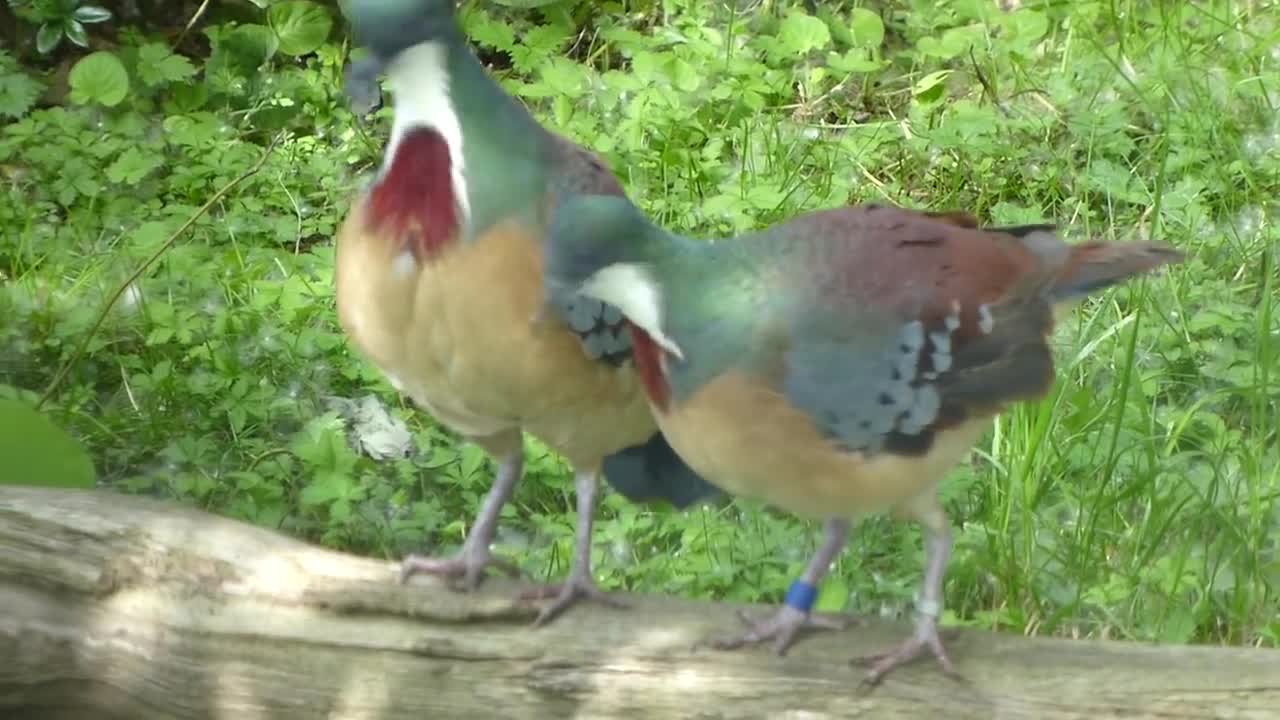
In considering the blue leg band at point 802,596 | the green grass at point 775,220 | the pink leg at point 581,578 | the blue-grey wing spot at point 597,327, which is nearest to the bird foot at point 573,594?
the pink leg at point 581,578

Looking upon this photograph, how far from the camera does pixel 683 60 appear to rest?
16.2 ft

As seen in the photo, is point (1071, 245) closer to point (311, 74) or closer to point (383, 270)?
point (383, 270)

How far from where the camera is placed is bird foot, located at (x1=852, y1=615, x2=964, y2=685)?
2174mm

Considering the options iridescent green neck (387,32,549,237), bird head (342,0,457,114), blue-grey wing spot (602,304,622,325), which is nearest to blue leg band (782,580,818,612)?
blue-grey wing spot (602,304,622,325)

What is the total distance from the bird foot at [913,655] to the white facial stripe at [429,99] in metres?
0.77

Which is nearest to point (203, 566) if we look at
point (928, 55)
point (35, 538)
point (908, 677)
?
point (35, 538)

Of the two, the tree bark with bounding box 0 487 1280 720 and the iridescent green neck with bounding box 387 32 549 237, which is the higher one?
the iridescent green neck with bounding box 387 32 549 237

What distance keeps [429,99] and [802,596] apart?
32.4 inches

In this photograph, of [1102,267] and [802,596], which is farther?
[802,596]

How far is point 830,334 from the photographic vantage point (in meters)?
2.03

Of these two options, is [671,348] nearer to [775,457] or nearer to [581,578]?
[775,457]

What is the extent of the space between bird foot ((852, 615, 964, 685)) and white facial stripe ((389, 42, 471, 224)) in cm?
77

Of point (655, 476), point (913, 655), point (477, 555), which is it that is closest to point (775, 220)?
point (655, 476)

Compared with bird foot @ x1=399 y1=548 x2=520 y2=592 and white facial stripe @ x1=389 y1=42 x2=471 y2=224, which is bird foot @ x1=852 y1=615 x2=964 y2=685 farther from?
white facial stripe @ x1=389 y1=42 x2=471 y2=224
